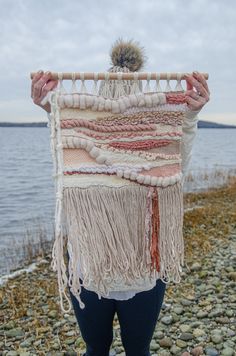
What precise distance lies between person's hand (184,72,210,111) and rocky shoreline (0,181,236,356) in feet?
7.63

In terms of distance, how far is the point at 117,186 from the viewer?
6.05ft

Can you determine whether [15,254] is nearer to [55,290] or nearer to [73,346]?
[55,290]

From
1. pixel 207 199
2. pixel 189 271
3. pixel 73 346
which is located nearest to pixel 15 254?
pixel 189 271

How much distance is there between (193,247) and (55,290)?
2293 millimetres

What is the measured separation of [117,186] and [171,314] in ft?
9.30

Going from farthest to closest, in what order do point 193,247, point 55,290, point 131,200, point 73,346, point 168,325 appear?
point 193,247, point 55,290, point 168,325, point 73,346, point 131,200

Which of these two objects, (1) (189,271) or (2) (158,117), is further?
(1) (189,271)

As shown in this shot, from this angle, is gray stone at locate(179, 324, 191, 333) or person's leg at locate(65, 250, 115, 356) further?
gray stone at locate(179, 324, 191, 333)

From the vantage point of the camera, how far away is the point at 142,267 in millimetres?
1900

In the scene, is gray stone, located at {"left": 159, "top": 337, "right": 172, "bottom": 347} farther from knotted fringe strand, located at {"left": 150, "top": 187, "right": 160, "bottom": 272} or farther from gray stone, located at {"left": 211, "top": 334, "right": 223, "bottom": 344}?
knotted fringe strand, located at {"left": 150, "top": 187, "right": 160, "bottom": 272}

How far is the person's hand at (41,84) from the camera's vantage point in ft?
5.97

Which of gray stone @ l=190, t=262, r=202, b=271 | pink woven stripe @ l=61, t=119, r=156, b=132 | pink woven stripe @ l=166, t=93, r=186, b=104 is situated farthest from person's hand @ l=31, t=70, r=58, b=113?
gray stone @ l=190, t=262, r=202, b=271

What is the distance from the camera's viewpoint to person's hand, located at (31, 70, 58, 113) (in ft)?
5.97

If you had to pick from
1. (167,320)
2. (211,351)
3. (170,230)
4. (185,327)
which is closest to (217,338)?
(211,351)
